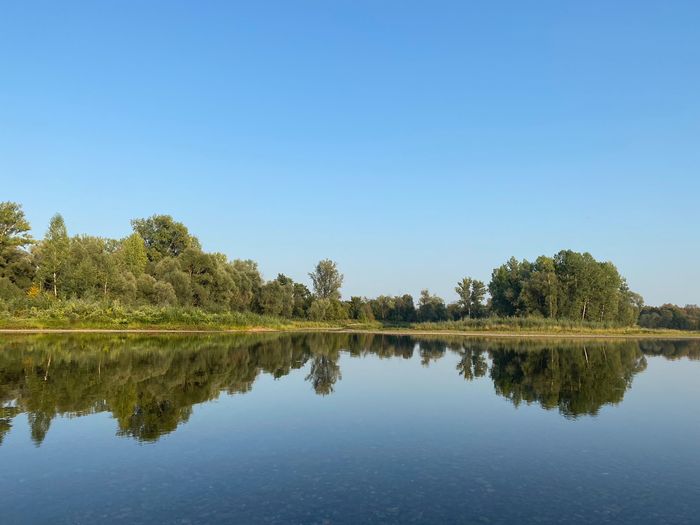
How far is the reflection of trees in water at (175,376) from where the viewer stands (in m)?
18.0

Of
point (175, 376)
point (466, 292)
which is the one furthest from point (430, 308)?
point (175, 376)

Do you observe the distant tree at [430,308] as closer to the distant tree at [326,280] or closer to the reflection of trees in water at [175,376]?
the distant tree at [326,280]

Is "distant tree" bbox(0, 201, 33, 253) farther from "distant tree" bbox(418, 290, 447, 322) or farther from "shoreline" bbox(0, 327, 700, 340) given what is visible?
"distant tree" bbox(418, 290, 447, 322)

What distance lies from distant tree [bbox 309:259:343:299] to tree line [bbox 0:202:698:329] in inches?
11.3

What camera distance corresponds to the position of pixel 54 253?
73312 millimetres

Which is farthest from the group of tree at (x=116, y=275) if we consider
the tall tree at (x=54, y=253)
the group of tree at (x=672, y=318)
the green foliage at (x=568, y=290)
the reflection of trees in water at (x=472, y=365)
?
the group of tree at (x=672, y=318)

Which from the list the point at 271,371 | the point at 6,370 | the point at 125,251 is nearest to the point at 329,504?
the point at 271,371

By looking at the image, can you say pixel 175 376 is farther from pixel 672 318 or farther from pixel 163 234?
pixel 672 318

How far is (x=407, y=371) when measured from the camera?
33.9 m

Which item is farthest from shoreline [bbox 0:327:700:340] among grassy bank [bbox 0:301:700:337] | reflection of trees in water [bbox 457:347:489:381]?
reflection of trees in water [bbox 457:347:489:381]

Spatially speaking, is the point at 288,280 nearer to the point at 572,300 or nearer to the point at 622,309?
the point at 572,300

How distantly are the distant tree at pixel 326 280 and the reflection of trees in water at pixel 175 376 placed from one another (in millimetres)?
91865

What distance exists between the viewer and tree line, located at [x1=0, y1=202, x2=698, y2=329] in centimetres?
7300

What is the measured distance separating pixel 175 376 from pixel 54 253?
59197mm
